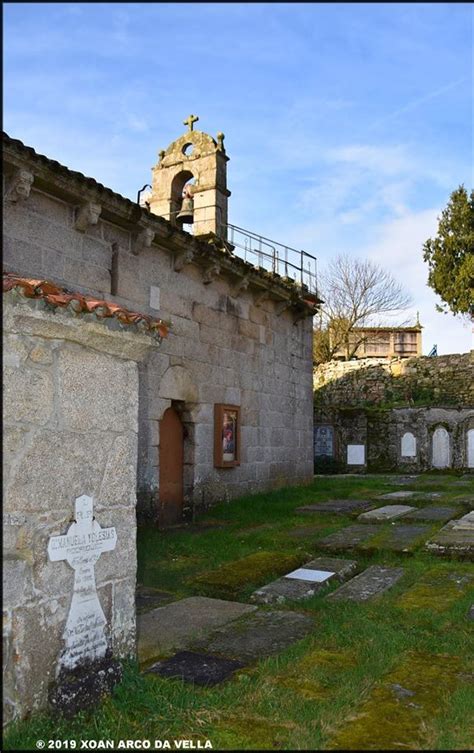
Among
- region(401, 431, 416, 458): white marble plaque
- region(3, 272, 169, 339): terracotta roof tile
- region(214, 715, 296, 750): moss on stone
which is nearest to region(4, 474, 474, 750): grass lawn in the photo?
region(214, 715, 296, 750): moss on stone

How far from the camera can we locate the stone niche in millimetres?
2619

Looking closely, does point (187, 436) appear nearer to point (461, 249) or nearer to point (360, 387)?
point (360, 387)

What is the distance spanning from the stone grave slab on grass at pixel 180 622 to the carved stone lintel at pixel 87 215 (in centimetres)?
435

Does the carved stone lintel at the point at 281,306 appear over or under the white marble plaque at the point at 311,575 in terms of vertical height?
over

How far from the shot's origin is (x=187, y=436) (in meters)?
9.32

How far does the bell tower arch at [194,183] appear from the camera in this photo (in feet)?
36.4

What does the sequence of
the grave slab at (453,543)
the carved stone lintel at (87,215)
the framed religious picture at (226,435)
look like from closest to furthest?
the grave slab at (453,543)
the carved stone lintel at (87,215)
the framed religious picture at (226,435)

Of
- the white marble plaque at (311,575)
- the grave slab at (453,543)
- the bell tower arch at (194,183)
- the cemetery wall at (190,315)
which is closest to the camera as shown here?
the white marble plaque at (311,575)

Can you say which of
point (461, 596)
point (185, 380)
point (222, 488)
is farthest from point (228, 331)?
point (461, 596)

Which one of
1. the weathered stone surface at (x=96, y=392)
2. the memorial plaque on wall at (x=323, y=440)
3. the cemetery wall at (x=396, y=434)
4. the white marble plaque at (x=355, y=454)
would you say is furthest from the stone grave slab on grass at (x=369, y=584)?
the memorial plaque on wall at (x=323, y=440)

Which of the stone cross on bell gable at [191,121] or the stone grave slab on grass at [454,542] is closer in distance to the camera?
the stone grave slab on grass at [454,542]

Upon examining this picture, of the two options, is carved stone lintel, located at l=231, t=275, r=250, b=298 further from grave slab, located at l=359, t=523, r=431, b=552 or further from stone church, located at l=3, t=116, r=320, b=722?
grave slab, located at l=359, t=523, r=431, b=552

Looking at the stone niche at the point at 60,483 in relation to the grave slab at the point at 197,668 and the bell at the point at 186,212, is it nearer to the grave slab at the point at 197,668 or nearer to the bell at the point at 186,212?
the grave slab at the point at 197,668

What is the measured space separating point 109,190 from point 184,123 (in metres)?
4.97
